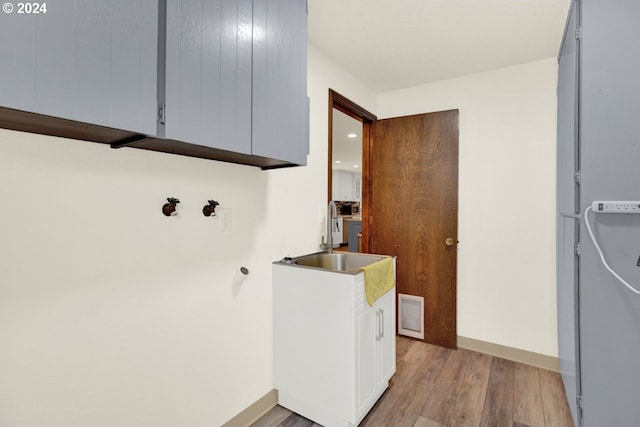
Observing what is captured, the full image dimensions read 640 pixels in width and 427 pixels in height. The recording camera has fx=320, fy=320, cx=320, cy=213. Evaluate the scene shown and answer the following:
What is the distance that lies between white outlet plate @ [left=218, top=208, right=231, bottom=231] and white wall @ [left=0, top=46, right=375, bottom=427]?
0.04m

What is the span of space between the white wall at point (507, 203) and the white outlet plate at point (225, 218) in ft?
7.13

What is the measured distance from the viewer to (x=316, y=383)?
1.91 meters

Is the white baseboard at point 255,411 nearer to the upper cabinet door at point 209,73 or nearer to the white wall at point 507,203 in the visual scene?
the upper cabinet door at point 209,73

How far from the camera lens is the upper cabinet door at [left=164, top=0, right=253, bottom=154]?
3.67 ft

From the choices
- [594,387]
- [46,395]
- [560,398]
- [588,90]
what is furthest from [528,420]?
[46,395]

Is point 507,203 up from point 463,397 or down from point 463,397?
up

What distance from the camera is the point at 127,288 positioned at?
1.34m

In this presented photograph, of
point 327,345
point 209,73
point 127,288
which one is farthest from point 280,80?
point 327,345

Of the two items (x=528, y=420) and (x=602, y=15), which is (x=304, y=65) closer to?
(x=602, y=15)

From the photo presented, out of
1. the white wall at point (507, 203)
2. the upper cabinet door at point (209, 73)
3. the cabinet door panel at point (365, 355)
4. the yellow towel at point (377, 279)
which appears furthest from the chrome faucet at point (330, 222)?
the white wall at point (507, 203)

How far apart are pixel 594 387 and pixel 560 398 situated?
34.6 inches

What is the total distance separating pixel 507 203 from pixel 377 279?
155 cm

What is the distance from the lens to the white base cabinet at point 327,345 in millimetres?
1794

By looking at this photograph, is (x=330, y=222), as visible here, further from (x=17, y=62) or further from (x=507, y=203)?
(x=17, y=62)
